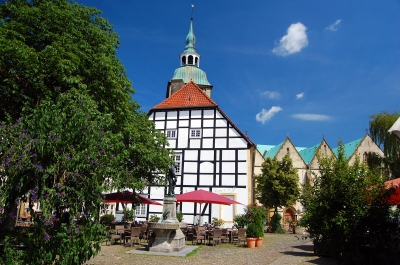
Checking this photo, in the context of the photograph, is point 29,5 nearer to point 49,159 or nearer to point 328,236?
point 49,159

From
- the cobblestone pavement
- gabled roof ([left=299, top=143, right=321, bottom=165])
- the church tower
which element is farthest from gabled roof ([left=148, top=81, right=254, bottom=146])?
gabled roof ([left=299, top=143, right=321, bottom=165])

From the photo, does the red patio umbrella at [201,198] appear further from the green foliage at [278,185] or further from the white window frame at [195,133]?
the green foliage at [278,185]

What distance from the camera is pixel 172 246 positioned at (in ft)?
39.5

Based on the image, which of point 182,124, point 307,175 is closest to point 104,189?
point 182,124

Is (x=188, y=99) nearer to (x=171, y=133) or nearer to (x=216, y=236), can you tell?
(x=171, y=133)

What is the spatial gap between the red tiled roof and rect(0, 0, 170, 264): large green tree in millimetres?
14665

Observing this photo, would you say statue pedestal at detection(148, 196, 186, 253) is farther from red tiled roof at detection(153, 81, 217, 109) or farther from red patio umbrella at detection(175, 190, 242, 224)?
red tiled roof at detection(153, 81, 217, 109)

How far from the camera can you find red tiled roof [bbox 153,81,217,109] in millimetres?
25897

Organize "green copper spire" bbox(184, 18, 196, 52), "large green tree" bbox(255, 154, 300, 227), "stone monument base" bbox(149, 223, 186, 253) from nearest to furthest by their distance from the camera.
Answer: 1. "stone monument base" bbox(149, 223, 186, 253)
2. "large green tree" bbox(255, 154, 300, 227)
3. "green copper spire" bbox(184, 18, 196, 52)

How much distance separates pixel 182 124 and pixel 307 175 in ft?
62.7

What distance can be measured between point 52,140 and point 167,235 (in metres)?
7.27

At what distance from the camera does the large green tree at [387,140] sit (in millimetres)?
30247

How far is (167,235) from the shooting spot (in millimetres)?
12016

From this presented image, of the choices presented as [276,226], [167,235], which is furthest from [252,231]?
[276,226]
